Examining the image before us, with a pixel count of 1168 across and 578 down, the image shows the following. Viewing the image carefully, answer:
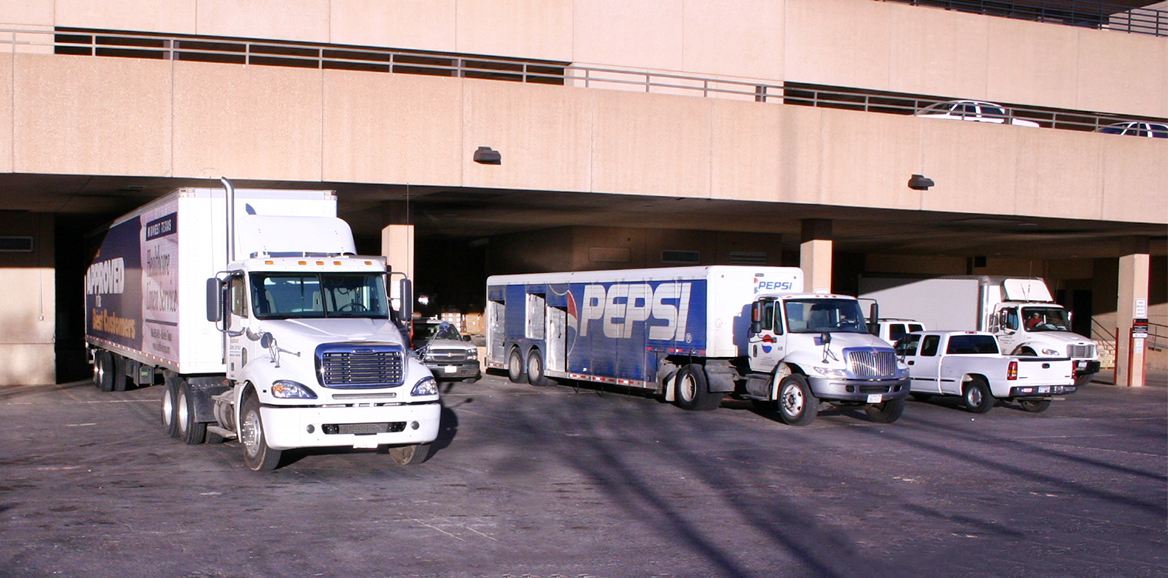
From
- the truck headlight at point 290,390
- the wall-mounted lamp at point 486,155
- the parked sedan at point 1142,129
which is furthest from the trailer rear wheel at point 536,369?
the parked sedan at point 1142,129

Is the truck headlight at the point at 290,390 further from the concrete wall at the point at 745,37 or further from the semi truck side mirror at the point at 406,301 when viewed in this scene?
the concrete wall at the point at 745,37

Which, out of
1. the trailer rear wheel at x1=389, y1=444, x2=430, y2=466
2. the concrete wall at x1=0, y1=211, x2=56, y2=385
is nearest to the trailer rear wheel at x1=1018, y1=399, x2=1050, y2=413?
the trailer rear wheel at x1=389, y1=444, x2=430, y2=466

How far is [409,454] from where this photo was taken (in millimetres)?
13500

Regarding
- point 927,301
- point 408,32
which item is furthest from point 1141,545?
point 927,301

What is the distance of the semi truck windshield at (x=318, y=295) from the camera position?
42.7 feet

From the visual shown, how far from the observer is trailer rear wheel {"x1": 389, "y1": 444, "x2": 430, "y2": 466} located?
13367mm

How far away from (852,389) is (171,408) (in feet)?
36.0

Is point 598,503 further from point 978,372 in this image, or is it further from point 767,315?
point 978,372

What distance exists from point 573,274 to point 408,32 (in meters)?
7.09

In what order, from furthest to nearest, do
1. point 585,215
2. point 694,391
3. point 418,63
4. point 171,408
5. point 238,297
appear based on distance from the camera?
point 585,215
point 418,63
point 694,391
point 171,408
point 238,297

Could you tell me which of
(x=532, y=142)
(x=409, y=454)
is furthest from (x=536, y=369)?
(x=409, y=454)

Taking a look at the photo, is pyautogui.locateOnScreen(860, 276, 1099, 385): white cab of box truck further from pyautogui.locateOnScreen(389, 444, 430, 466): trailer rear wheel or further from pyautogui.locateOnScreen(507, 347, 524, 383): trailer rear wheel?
pyautogui.locateOnScreen(389, 444, 430, 466): trailer rear wheel

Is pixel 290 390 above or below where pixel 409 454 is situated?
above

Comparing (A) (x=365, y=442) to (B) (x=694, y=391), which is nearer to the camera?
(A) (x=365, y=442)
